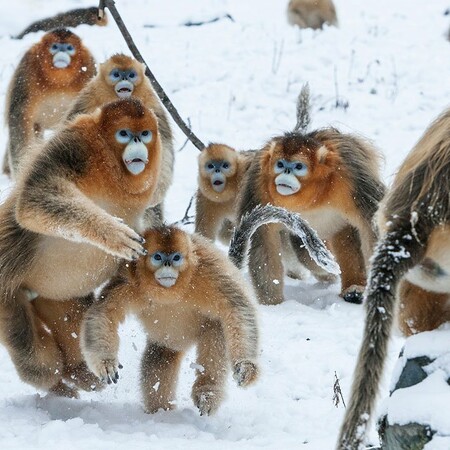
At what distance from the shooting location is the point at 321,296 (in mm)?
8102

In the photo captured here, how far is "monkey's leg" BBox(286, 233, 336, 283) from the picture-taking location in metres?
8.38

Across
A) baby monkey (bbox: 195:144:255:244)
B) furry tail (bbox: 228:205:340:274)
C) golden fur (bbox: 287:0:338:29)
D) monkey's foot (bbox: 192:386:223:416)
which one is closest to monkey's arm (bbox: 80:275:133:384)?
monkey's foot (bbox: 192:386:223:416)

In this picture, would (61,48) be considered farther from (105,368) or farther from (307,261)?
(105,368)

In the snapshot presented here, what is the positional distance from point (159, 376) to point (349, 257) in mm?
2731

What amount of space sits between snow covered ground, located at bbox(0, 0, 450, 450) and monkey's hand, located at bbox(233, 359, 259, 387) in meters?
0.28

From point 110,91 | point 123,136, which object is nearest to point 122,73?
point 110,91

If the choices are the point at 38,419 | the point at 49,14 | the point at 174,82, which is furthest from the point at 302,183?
the point at 49,14

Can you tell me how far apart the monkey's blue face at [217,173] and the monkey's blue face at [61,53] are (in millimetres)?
2882

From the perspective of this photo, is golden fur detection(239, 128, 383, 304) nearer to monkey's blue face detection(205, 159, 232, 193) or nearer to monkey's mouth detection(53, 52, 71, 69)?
monkey's blue face detection(205, 159, 232, 193)

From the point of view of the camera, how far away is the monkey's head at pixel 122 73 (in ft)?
28.3

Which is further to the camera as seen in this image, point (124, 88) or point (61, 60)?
point (61, 60)

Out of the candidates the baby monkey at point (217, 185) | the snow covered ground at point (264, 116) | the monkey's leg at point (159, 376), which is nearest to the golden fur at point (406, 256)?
the snow covered ground at point (264, 116)

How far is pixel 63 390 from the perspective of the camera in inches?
235

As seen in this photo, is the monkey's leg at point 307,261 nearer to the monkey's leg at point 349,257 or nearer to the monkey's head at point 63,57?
the monkey's leg at point 349,257
